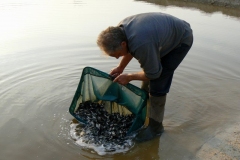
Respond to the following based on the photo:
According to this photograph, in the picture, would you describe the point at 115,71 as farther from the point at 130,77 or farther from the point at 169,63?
the point at 169,63

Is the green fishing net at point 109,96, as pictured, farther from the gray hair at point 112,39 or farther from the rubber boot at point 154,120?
the gray hair at point 112,39

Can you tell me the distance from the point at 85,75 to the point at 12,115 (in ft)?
4.78

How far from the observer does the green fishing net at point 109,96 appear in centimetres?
366

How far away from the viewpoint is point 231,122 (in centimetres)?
429

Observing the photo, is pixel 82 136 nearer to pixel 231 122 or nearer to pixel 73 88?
pixel 73 88

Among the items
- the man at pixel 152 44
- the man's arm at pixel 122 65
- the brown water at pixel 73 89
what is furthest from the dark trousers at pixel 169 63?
the brown water at pixel 73 89

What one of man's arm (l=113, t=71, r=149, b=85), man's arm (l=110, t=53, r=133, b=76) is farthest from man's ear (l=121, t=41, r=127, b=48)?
man's arm (l=110, t=53, r=133, b=76)

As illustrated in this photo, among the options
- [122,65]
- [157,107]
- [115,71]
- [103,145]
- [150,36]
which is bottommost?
[103,145]

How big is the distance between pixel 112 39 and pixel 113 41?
25 millimetres

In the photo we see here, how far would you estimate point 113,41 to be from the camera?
300 cm

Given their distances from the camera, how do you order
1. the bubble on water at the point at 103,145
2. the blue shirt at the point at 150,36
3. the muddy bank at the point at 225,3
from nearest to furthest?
the blue shirt at the point at 150,36, the bubble on water at the point at 103,145, the muddy bank at the point at 225,3

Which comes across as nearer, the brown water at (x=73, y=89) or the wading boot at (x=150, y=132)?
the brown water at (x=73, y=89)

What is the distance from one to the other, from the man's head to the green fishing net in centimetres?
76

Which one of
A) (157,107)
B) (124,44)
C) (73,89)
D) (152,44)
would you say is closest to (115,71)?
(157,107)
